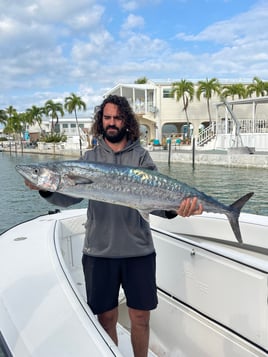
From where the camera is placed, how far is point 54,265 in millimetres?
2650

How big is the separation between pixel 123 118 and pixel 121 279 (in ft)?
3.56

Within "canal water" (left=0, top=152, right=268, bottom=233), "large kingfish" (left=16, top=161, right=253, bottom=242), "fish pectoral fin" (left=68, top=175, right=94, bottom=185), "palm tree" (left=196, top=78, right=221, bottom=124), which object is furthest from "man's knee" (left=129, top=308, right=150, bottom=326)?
"palm tree" (left=196, top=78, right=221, bottom=124)

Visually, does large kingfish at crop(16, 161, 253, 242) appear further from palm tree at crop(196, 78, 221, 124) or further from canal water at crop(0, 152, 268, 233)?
palm tree at crop(196, 78, 221, 124)

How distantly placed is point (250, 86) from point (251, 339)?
137 ft

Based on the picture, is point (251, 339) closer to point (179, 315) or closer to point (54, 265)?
point (179, 315)

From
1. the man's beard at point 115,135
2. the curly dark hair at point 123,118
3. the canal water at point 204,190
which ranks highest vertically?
the curly dark hair at point 123,118

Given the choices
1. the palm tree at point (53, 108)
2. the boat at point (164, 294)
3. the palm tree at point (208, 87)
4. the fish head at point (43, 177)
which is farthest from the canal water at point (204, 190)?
the palm tree at point (53, 108)

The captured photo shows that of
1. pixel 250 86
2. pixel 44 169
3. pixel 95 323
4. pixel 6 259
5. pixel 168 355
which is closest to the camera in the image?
pixel 95 323

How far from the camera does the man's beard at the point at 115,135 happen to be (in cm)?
229

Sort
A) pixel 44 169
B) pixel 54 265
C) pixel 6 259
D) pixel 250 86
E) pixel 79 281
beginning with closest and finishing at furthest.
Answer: pixel 44 169 < pixel 54 265 < pixel 6 259 < pixel 79 281 < pixel 250 86

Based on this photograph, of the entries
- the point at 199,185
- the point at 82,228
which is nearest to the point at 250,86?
the point at 199,185

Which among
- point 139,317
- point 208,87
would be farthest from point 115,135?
point 208,87

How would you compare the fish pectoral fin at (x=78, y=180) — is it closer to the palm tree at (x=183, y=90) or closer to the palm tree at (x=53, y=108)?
the palm tree at (x=183, y=90)

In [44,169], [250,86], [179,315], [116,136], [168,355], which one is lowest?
[168,355]
